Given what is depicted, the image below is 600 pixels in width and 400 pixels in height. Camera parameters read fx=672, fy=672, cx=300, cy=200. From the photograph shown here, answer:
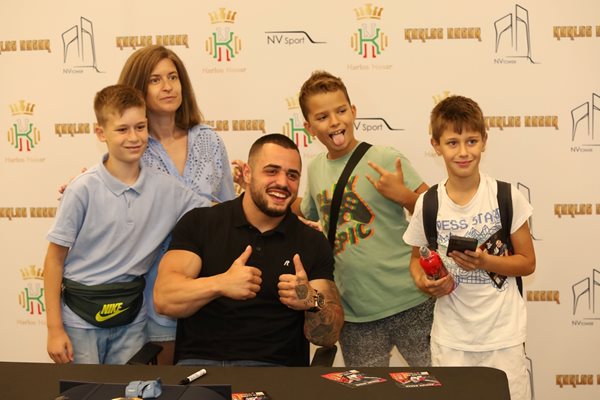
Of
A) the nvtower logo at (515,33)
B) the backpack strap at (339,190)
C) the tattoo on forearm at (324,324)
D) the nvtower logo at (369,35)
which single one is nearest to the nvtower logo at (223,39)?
the nvtower logo at (369,35)

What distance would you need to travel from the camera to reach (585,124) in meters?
3.71

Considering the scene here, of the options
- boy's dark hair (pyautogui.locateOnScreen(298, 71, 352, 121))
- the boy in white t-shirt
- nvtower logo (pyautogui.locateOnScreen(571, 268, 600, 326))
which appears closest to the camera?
the boy in white t-shirt

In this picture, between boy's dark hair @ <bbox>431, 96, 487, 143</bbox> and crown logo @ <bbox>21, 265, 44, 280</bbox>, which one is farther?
crown logo @ <bbox>21, 265, 44, 280</bbox>

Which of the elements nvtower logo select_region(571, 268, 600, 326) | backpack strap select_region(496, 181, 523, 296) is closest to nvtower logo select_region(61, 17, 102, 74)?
backpack strap select_region(496, 181, 523, 296)

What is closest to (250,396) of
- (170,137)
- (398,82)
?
(170,137)

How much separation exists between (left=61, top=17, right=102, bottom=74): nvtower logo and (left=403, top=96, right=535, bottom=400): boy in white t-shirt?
2267mm

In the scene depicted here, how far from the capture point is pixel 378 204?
2850 millimetres

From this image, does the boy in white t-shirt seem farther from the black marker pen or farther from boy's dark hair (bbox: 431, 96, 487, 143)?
the black marker pen

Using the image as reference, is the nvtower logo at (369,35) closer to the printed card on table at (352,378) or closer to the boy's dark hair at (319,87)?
the boy's dark hair at (319,87)

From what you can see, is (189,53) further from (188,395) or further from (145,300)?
(188,395)

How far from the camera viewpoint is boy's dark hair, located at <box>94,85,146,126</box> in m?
2.69

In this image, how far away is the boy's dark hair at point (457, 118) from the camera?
2.44 m

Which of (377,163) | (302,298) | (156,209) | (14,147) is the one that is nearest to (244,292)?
(302,298)

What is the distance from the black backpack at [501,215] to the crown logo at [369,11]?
153 cm
